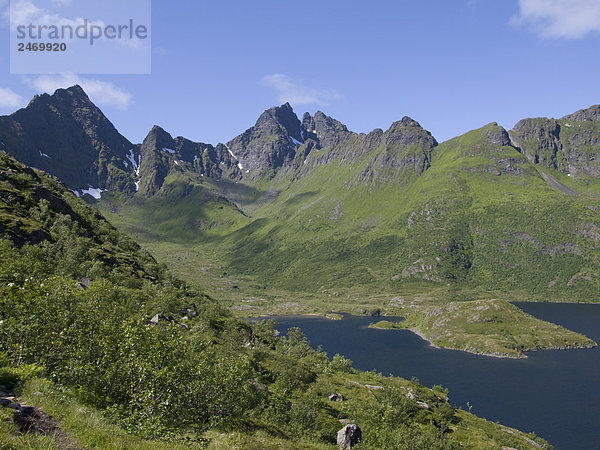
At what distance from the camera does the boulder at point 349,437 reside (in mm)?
49344

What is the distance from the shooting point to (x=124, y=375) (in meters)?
26.0

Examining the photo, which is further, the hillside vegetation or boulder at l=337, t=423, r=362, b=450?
boulder at l=337, t=423, r=362, b=450

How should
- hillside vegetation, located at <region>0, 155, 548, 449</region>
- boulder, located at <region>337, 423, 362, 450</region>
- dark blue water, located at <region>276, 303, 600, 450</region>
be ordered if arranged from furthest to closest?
dark blue water, located at <region>276, 303, 600, 450</region>, boulder, located at <region>337, 423, 362, 450</region>, hillside vegetation, located at <region>0, 155, 548, 449</region>

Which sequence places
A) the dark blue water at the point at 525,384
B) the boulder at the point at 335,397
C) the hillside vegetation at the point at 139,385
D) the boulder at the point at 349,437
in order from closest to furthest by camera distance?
the hillside vegetation at the point at 139,385 → the boulder at the point at 349,437 → the boulder at the point at 335,397 → the dark blue water at the point at 525,384

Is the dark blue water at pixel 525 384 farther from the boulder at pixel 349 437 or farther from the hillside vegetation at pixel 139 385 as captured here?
the boulder at pixel 349 437

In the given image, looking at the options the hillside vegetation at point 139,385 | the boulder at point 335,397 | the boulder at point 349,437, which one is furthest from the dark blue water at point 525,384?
the boulder at point 349,437

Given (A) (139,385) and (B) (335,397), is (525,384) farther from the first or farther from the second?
(A) (139,385)

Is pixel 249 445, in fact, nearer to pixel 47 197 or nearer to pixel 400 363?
pixel 47 197

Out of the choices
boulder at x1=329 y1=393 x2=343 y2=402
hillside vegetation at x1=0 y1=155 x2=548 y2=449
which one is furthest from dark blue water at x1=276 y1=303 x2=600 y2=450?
boulder at x1=329 y1=393 x2=343 y2=402

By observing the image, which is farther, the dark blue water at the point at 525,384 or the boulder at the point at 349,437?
the dark blue water at the point at 525,384

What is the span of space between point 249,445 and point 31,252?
74.2 meters

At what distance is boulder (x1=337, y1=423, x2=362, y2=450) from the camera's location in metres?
49.3

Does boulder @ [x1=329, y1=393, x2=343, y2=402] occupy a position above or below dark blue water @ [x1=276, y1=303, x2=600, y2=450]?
above

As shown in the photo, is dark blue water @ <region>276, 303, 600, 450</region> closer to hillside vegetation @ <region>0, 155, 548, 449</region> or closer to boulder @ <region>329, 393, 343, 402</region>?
hillside vegetation @ <region>0, 155, 548, 449</region>
